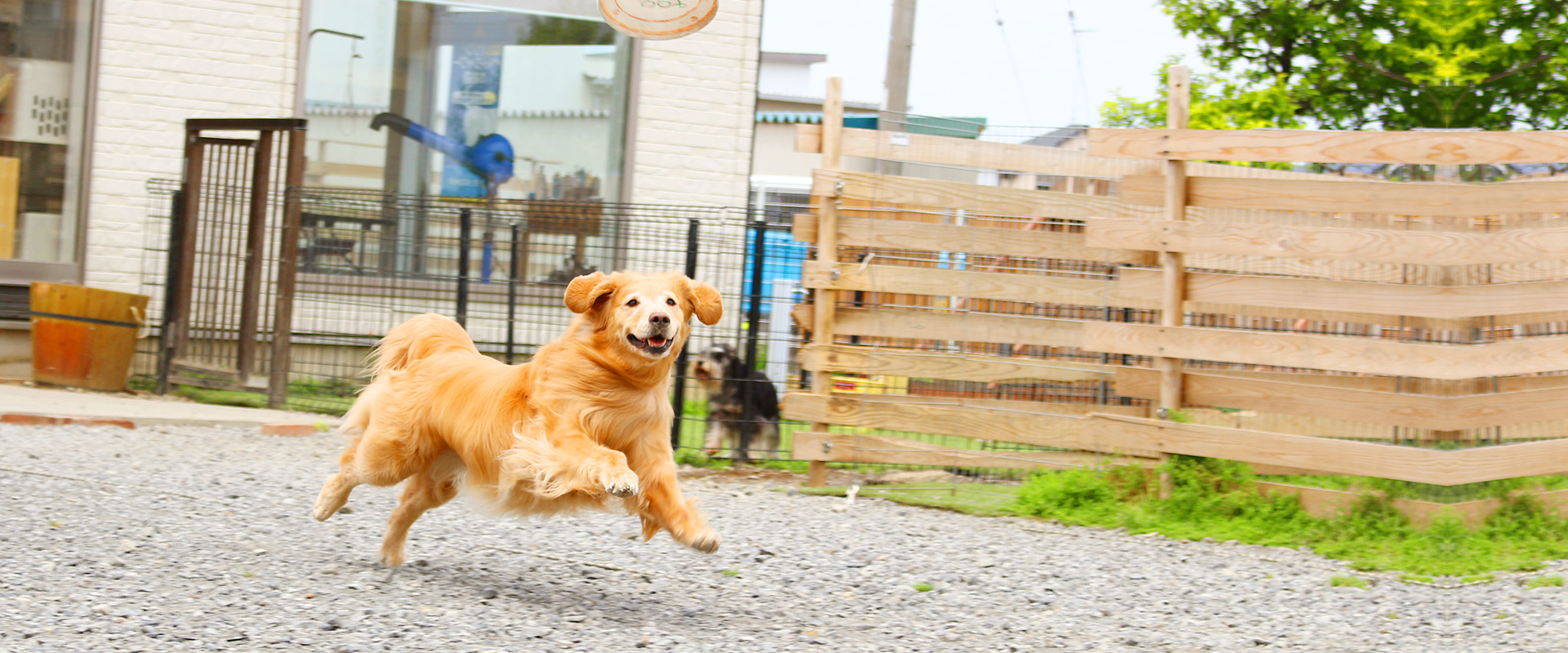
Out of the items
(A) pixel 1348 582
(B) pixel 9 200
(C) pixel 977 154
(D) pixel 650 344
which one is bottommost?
(A) pixel 1348 582

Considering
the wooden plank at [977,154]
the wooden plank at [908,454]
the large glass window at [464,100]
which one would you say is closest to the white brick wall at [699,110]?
the large glass window at [464,100]

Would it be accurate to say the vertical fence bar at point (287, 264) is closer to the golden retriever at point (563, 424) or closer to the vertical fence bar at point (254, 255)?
the vertical fence bar at point (254, 255)

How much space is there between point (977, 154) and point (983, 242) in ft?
1.78

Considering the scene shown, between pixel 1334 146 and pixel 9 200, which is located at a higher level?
pixel 1334 146

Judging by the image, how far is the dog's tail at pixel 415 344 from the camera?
4789 millimetres

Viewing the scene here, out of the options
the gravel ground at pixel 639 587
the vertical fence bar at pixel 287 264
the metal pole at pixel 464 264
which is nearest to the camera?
the gravel ground at pixel 639 587

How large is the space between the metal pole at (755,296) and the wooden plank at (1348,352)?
8.04 ft

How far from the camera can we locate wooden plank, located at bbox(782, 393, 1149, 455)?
6.57 metres

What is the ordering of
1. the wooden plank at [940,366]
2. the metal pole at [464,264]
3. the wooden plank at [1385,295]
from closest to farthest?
the wooden plank at [1385,295] < the wooden plank at [940,366] < the metal pole at [464,264]

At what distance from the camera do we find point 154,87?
410 inches

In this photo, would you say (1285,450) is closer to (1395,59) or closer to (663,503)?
(663,503)

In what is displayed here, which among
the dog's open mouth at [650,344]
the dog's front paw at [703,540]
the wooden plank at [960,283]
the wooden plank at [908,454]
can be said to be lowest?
the wooden plank at [908,454]

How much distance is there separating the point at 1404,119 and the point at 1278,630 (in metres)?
11.0

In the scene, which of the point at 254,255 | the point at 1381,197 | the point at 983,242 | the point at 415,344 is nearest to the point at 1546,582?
the point at 1381,197
